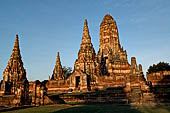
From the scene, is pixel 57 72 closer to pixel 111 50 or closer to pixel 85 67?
pixel 85 67

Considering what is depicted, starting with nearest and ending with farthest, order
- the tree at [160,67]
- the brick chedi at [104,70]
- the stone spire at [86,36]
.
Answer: the brick chedi at [104,70] < the stone spire at [86,36] < the tree at [160,67]

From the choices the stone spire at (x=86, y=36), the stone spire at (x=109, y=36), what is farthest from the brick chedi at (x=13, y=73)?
the stone spire at (x=109, y=36)

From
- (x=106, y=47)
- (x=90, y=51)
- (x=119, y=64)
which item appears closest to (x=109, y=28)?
(x=106, y=47)

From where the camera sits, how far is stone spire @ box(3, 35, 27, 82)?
33.1 m

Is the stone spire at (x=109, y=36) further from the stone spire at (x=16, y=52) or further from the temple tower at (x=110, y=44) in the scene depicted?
the stone spire at (x=16, y=52)

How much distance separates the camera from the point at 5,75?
33188mm

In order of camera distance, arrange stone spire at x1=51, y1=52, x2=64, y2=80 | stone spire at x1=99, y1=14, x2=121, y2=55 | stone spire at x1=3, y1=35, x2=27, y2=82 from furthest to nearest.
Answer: stone spire at x1=99, y1=14, x2=121, y2=55 < stone spire at x1=51, y1=52, x2=64, y2=80 < stone spire at x1=3, y1=35, x2=27, y2=82

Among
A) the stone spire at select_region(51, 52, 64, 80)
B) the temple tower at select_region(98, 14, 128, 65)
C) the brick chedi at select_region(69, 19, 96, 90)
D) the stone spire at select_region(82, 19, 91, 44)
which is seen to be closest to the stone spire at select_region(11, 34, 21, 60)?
the stone spire at select_region(51, 52, 64, 80)

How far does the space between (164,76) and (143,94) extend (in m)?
10.5

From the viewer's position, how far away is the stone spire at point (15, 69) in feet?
109

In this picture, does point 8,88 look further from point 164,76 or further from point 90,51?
point 164,76

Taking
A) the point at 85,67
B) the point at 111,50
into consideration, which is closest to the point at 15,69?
the point at 85,67

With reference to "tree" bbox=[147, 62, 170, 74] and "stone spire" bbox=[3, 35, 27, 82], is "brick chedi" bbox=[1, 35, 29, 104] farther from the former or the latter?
"tree" bbox=[147, 62, 170, 74]

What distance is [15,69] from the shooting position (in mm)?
33969
